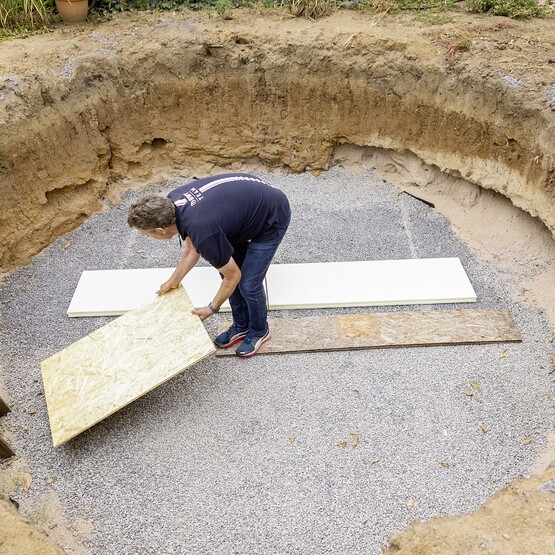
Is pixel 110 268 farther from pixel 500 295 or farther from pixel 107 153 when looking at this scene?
pixel 500 295

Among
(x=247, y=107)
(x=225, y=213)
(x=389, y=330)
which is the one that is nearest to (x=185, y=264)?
(x=225, y=213)

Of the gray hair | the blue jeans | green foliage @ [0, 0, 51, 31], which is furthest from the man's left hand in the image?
green foliage @ [0, 0, 51, 31]

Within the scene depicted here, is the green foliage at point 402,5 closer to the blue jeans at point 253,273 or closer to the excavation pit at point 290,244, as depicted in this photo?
the excavation pit at point 290,244

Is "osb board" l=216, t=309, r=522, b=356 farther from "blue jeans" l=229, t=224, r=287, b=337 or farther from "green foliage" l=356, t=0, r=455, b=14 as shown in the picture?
"green foliage" l=356, t=0, r=455, b=14

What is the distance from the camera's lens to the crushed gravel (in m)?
3.80

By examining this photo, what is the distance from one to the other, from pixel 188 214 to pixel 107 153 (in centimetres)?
389

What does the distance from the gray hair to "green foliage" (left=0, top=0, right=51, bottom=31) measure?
5.05m

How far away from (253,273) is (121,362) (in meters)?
1.34

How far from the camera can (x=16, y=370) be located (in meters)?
4.92

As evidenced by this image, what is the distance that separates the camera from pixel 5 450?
4.15 meters

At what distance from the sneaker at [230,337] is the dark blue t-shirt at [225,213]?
1.16 m

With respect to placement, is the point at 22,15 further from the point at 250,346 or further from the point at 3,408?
the point at 250,346

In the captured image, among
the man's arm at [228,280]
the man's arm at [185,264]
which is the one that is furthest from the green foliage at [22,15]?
the man's arm at [228,280]

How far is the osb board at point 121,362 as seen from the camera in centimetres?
420
